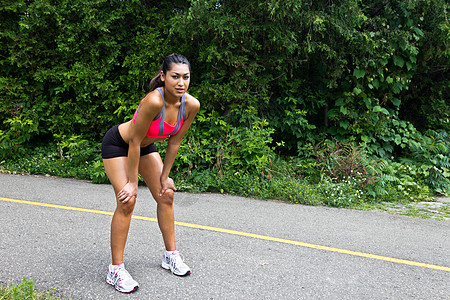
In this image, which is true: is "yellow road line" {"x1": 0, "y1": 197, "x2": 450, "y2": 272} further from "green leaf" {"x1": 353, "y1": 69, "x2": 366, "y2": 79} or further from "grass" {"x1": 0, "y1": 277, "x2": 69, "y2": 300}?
"green leaf" {"x1": 353, "y1": 69, "x2": 366, "y2": 79}

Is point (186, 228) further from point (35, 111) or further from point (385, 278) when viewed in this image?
point (35, 111)

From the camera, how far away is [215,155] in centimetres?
807

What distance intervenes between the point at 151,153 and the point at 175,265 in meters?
1.12

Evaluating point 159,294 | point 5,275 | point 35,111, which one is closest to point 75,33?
point 35,111

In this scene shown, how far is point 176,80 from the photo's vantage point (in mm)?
3166

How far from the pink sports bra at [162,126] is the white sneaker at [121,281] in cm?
124

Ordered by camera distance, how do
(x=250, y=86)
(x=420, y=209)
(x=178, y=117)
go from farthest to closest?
(x=250, y=86)
(x=420, y=209)
(x=178, y=117)

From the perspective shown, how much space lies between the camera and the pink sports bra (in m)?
3.22

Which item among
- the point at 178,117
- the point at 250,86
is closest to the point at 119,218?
the point at 178,117

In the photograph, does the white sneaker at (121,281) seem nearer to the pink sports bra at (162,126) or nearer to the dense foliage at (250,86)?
the pink sports bra at (162,126)

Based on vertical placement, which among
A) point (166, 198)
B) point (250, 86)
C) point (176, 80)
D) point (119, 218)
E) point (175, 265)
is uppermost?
point (176, 80)

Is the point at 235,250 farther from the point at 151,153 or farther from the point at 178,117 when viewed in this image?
the point at 178,117

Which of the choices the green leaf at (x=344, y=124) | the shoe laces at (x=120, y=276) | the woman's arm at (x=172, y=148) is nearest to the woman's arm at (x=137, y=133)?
the woman's arm at (x=172, y=148)

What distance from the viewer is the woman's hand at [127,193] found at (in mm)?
3223
